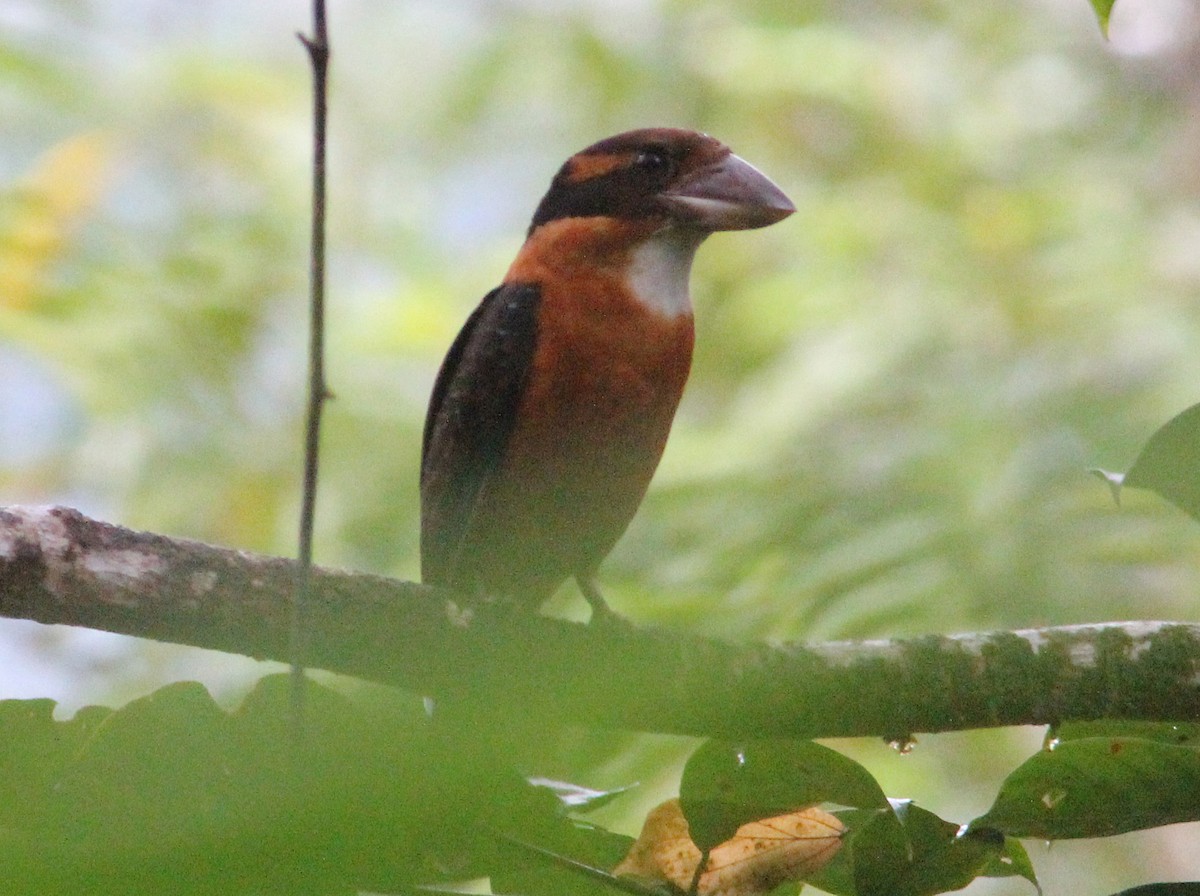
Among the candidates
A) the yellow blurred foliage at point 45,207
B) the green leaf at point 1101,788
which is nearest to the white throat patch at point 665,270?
the green leaf at point 1101,788

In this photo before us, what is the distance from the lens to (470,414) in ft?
11.6

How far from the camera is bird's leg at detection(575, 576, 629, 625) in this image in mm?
3520

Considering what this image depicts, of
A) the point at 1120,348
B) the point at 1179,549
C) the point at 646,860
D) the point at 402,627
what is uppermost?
the point at 1120,348

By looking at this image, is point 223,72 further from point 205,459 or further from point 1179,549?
point 1179,549

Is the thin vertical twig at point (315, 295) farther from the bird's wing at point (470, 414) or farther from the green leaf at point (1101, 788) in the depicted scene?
the bird's wing at point (470, 414)

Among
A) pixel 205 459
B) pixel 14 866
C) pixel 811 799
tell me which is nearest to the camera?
pixel 14 866

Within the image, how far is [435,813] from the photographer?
2.45ft

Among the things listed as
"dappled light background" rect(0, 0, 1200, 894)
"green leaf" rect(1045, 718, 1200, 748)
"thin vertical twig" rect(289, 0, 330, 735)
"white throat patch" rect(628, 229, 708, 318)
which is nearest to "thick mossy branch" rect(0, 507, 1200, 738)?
"dappled light background" rect(0, 0, 1200, 894)

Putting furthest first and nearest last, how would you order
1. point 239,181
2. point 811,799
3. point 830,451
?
point 239,181 < point 830,451 < point 811,799

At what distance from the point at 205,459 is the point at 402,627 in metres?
3.90

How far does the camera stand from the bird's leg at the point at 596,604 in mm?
3520

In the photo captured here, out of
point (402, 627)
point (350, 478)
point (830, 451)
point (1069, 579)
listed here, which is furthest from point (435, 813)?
point (350, 478)

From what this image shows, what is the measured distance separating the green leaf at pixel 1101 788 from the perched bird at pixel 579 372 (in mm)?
2074

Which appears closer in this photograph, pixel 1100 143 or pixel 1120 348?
pixel 1120 348
